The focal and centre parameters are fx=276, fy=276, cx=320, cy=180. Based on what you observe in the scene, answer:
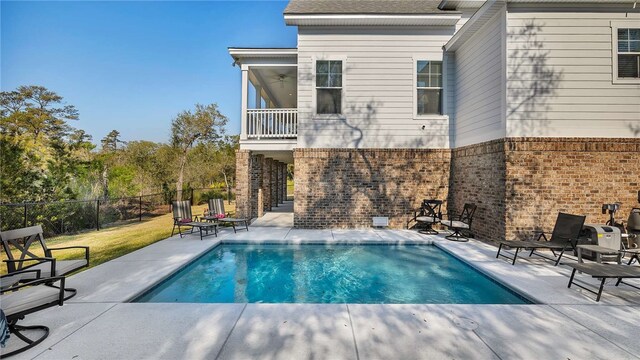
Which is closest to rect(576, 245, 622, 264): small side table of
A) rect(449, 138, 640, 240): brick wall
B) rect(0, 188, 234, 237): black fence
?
rect(449, 138, 640, 240): brick wall

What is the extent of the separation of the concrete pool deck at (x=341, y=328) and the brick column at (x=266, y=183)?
8.53 meters

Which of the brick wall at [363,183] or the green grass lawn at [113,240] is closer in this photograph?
the green grass lawn at [113,240]

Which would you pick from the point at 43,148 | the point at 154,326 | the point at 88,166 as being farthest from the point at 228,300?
the point at 88,166

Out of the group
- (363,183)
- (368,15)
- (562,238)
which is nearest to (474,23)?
(368,15)

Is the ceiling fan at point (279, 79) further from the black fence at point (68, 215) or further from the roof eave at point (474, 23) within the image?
the black fence at point (68, 215)

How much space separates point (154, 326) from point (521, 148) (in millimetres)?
8277

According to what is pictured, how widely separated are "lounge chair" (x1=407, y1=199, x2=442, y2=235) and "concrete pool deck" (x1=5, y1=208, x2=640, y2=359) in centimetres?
445

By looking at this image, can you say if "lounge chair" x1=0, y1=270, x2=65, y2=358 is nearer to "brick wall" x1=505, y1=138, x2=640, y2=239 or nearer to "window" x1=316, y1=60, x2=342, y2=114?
"window" x1=316, y1=60, x2=342, y2=114

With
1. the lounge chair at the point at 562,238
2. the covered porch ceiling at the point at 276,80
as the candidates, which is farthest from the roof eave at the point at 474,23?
the covered porch ceiling at the point at 276,80

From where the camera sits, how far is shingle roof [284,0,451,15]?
910 cm

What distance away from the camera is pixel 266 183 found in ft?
44.5

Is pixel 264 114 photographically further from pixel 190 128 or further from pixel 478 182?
pixel 190 128

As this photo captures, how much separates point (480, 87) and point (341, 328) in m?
7.79

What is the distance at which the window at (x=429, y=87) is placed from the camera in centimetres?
951
